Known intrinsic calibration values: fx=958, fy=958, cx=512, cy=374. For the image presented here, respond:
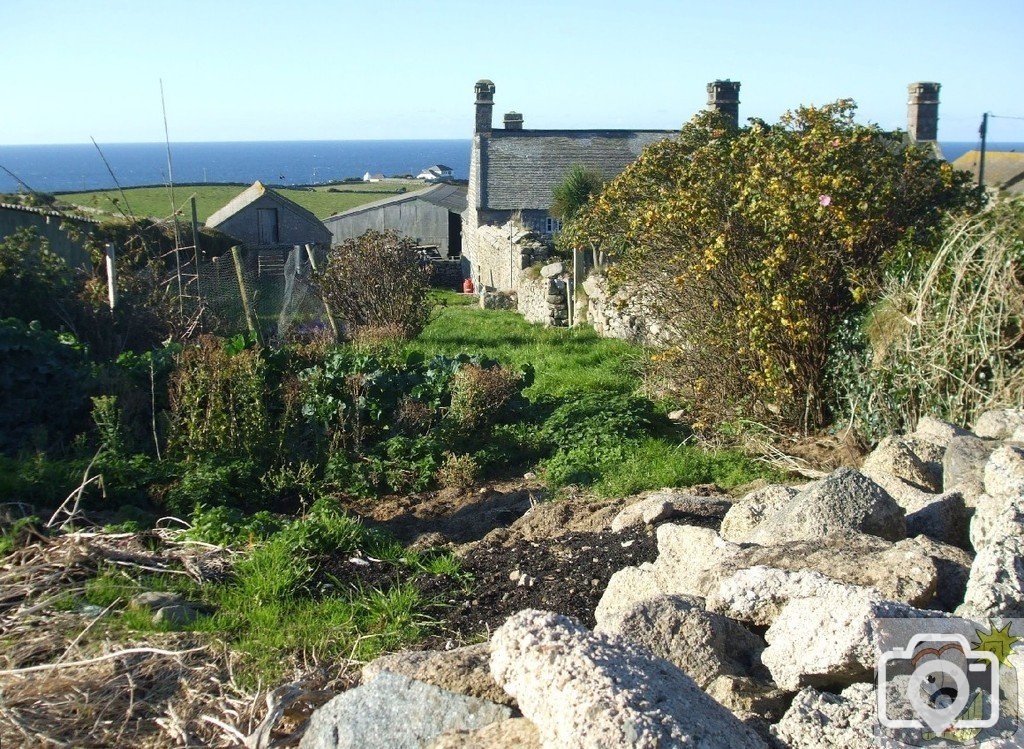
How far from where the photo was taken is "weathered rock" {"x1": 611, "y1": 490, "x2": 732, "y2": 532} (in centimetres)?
618

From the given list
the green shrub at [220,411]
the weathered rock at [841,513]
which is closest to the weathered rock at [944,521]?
the weathered rock at [841,513]

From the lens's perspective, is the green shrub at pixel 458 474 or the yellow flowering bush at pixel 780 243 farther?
the yellow flowering bush at pixel 780 243

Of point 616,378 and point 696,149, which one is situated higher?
point 696,149

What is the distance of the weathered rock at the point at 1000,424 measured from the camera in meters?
6.40

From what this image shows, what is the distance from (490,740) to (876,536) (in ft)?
8.16

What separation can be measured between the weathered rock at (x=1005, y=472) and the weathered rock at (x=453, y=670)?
259 centimetres

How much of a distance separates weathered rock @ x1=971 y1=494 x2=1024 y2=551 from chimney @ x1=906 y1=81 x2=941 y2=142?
2285 cm

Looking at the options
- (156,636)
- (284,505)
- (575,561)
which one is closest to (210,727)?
(156,636)

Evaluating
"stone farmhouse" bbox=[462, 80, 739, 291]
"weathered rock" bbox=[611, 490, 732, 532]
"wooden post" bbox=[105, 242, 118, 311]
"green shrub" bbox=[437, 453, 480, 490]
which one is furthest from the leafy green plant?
"stone farmhouse" bbox=[462, 80, 739, 291]

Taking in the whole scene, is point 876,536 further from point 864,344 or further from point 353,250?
point 353,250

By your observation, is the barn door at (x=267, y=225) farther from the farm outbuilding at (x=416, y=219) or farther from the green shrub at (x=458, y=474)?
the green shrub at (x=458, y=474)

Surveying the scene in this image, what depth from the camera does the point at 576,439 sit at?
9.02m

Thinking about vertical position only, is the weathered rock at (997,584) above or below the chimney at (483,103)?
below

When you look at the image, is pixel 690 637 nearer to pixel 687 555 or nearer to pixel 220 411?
pixel 687 555
